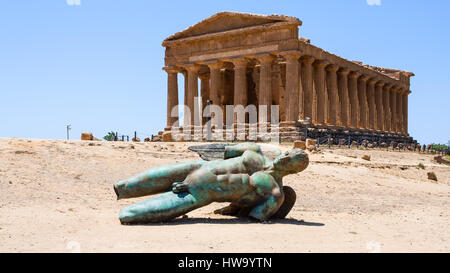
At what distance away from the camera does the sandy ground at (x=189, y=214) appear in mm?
7766

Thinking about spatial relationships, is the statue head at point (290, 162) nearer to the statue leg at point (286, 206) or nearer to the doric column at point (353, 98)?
the statue leg at point (286, 206)

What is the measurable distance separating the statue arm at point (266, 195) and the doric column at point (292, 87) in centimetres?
3194

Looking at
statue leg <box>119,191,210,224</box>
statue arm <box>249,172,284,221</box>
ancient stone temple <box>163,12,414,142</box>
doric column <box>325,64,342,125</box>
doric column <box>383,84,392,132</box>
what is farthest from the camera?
doric column <box>383,84,392,132</box>

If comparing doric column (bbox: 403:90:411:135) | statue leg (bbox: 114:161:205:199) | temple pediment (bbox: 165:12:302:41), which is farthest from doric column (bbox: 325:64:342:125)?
statue leg (bbox: 114:161:205:199)

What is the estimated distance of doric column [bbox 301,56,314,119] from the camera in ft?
142

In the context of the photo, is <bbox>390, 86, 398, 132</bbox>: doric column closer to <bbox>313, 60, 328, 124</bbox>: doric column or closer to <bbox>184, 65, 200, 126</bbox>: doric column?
<bbox>313, 60, 328, 124</bbox>: doric column

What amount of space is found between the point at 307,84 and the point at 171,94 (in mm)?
13580

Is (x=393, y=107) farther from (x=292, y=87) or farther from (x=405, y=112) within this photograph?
(x=292, y=87)

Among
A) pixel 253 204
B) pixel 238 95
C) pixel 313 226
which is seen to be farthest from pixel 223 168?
pixel 238 95

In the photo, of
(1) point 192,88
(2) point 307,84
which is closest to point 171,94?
(1) point 192,88

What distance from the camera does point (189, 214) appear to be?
11562mm

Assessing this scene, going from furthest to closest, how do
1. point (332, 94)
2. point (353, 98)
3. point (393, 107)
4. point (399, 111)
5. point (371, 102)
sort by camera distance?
point (399, 111) < point (393, 107) < point (371, 102) < point (353, 98) < point (332, 94)

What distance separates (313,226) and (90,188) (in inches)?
274
